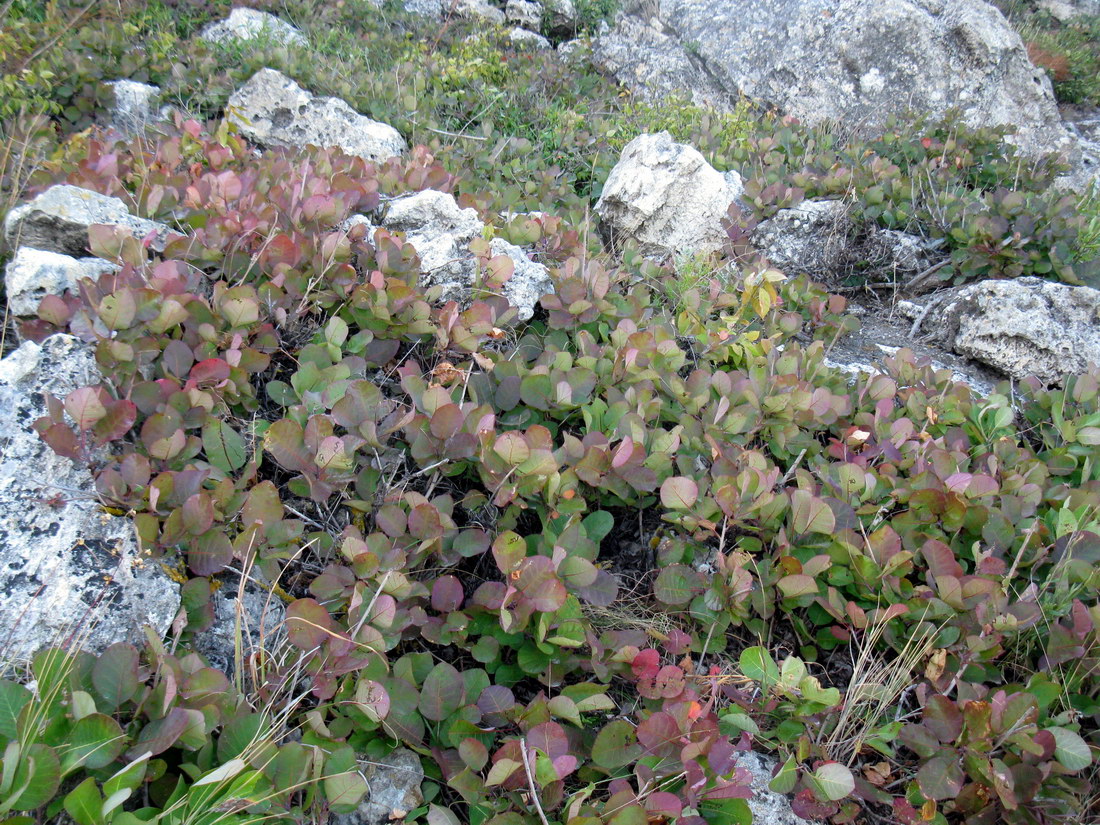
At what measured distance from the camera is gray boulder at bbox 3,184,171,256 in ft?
7.30

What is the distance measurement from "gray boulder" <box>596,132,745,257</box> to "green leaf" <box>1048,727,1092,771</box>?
3040mm

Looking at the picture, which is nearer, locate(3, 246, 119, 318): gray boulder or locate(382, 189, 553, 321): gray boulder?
locate(3, 246, 119, 318): gray boulder

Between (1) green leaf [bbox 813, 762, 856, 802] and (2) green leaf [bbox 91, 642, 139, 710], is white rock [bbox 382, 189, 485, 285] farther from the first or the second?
(1) green leaf [bbox 813, 762, 856, 802]

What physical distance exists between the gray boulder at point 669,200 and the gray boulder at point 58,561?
3.15 metres

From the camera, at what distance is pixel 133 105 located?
180 inches

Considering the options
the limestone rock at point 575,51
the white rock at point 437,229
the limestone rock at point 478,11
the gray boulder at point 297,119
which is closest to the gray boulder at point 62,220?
the white rock at point 437,229

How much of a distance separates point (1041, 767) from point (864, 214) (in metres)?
3.51

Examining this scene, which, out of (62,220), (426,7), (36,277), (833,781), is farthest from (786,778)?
(426,7)

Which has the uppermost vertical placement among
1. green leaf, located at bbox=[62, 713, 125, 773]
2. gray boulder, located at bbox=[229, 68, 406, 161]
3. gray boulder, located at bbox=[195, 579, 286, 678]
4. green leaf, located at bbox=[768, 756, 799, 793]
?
green leaf, located at bbox=[62, 713, 125, 773]

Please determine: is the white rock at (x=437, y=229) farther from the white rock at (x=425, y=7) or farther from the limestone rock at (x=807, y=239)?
the white rock at (x=425, y=7)

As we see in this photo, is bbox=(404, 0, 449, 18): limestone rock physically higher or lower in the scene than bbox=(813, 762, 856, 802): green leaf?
lower

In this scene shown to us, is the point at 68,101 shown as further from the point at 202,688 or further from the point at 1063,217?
the point at 1063,217

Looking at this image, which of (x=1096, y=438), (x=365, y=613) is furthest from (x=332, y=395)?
(x=1096, y=438)

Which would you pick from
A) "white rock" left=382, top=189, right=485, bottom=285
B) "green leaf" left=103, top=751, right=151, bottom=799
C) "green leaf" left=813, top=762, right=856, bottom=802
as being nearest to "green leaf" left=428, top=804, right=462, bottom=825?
"green leaf" left=103, top=751, right=151, bottom=799
